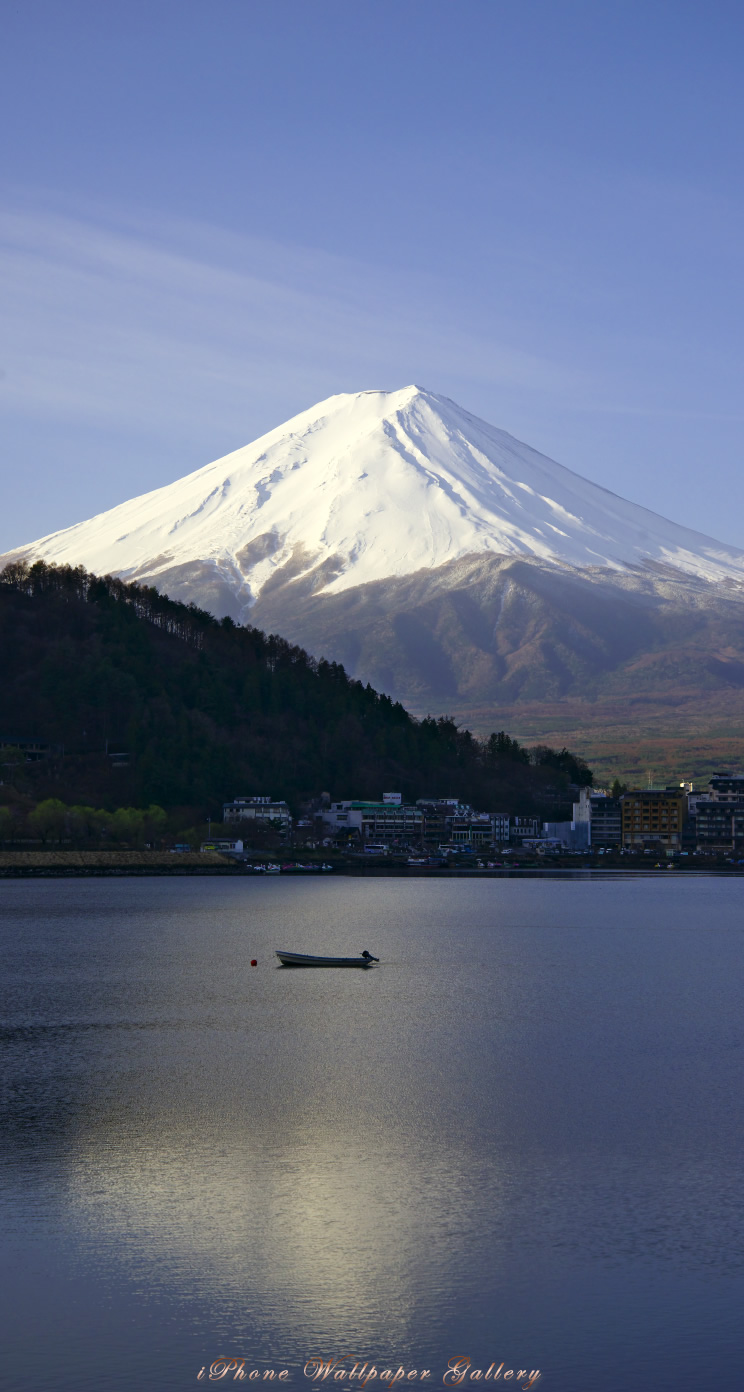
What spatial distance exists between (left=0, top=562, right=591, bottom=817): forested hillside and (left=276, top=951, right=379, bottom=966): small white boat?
75991 mm

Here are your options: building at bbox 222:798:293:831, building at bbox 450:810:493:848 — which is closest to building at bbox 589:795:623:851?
building at bbox 450:810:493:848

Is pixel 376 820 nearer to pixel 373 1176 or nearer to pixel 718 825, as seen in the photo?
pixel 718 825

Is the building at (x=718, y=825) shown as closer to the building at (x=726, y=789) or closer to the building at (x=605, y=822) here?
the building at (x=726, y=789)

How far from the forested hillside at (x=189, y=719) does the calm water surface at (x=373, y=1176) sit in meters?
87.3

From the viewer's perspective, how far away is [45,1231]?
17.8 m

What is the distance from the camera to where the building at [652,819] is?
6373 inches

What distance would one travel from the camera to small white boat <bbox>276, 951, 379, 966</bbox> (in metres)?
50.9

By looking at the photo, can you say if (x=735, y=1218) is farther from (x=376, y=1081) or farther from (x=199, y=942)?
(x=199, y=942)

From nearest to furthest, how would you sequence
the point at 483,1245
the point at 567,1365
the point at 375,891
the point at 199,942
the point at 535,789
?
1. the point at 567,1365
2. the point at 483,1245
3. the point at 199,942
4. the point at 375,891
5. the point at 535,789

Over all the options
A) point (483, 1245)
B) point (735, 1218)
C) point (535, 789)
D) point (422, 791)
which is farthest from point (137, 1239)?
point (535, 789)

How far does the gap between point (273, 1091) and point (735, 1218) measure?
1112cm

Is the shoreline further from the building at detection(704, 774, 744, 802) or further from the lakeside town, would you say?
the building at detection(704, 774, 744, 802)

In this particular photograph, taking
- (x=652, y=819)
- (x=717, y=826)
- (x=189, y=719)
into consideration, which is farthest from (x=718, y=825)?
(x=189, y=719)

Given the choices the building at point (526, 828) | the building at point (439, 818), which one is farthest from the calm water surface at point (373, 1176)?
the building at point (526, 828)
